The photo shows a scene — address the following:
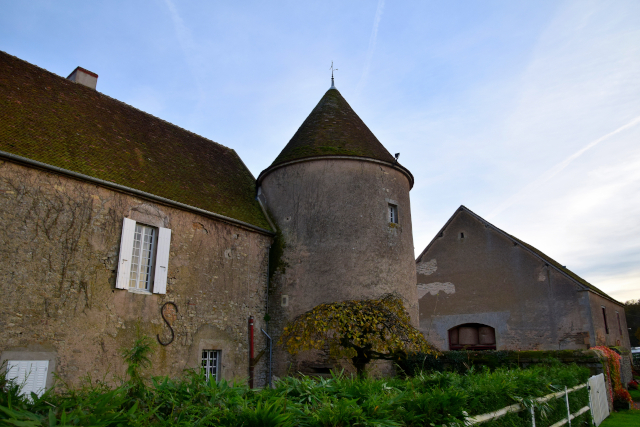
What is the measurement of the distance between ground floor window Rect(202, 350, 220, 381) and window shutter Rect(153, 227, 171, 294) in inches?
78.2

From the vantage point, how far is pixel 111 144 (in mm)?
10625

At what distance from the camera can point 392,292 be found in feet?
38.6

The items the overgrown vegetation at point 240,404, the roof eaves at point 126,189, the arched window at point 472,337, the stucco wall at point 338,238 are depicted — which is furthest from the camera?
the arched window at point 472,337

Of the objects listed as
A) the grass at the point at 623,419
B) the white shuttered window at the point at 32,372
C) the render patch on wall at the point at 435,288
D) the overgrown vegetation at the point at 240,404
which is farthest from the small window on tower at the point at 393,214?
the white shuttered window at the point at 32,372

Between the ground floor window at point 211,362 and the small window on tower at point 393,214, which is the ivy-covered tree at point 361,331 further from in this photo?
the small window on tower at point 393,214

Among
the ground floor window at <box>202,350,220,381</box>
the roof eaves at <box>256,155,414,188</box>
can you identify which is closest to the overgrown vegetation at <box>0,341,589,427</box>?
the ground floor window at <box>202,350,220,381</box>

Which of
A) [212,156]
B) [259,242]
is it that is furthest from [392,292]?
[212,156]

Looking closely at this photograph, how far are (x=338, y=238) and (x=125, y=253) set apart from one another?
531 centimetres

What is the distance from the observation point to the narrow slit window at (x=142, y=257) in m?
9.43

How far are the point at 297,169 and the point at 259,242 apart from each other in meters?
2.39

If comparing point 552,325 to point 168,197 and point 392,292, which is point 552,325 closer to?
point 392,292

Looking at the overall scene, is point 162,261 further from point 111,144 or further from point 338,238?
point 338,238

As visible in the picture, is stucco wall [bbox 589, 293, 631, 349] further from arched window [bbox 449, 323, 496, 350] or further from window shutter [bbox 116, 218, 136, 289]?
window shutter [bbox 116, 218, 136, 289]

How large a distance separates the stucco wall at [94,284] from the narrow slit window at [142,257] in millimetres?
296
